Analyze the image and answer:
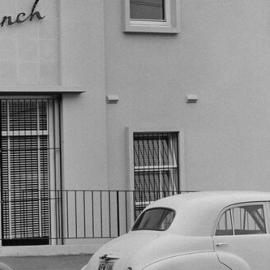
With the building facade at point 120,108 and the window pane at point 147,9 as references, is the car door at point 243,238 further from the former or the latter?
the window pane at point 147,9

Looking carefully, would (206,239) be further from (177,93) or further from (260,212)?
(177,93)

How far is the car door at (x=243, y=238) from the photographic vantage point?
12.6 metres

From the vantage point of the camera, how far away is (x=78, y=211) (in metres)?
18.9

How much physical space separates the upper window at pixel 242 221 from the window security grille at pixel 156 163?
667cm

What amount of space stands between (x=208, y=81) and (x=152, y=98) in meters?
1.19

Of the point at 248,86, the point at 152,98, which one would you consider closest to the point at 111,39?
the point at 152,98

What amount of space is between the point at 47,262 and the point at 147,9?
5.44 metres

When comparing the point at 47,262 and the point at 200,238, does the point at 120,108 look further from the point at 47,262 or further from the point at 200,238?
the point at 200,238

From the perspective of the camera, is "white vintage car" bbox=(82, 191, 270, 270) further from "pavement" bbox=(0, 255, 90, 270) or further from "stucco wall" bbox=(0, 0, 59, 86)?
"stucco wall" bbox=(0, 0, 59, 86)

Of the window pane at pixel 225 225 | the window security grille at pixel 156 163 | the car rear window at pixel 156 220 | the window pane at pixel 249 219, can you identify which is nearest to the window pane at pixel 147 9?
the window security grille at pixel 156 163

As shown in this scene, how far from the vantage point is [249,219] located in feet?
42.6

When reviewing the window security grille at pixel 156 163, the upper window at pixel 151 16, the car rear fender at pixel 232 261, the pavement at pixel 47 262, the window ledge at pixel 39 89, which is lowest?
the pavement at pixel 47 262

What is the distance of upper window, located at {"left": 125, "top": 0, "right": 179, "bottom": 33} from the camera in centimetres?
1950

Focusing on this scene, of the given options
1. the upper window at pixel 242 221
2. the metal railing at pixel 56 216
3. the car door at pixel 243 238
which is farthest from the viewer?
the metal railing at pixel 56 216
